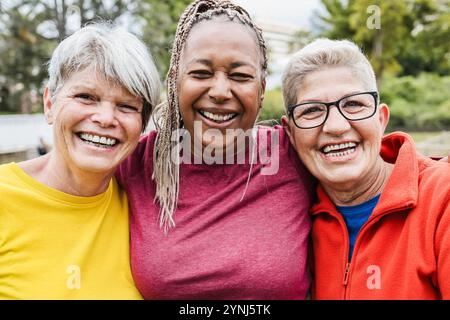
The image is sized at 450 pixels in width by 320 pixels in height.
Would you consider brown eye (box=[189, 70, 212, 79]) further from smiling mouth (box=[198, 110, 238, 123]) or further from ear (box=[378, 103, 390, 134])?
ear (box=[378, 103, 390, 134])

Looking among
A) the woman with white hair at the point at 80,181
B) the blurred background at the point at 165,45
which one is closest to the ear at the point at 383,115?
the woman with white hair at the point at 80,181

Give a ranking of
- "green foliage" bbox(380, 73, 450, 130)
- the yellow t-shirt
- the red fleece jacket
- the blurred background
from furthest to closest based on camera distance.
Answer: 1. "green foliage" bbox(380, 73, 450, 130)
2. the blurred background
3. the yellow t-shirt
4. the red fleece jacket

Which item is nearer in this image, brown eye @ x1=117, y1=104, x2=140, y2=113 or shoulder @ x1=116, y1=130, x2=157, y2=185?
brown eye @ x1=117, y1=104, x2=140, y2=113

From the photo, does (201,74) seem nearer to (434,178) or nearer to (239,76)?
(239,76)

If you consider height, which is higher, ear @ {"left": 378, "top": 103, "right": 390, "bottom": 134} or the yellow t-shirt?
ear @ {"left": 378, "top": 103, "right": 390, "bottom": 134}

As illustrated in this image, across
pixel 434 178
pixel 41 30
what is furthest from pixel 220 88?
pixel 41 30

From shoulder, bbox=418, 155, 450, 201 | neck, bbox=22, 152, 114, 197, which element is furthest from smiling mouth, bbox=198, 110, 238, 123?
shoulder, bbox=418, 155, 450, 201

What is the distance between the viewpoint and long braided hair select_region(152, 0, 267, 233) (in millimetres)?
2580

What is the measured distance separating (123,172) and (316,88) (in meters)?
1.25

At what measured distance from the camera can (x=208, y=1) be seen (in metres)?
2.68

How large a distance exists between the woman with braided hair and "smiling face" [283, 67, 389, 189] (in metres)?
0.26
